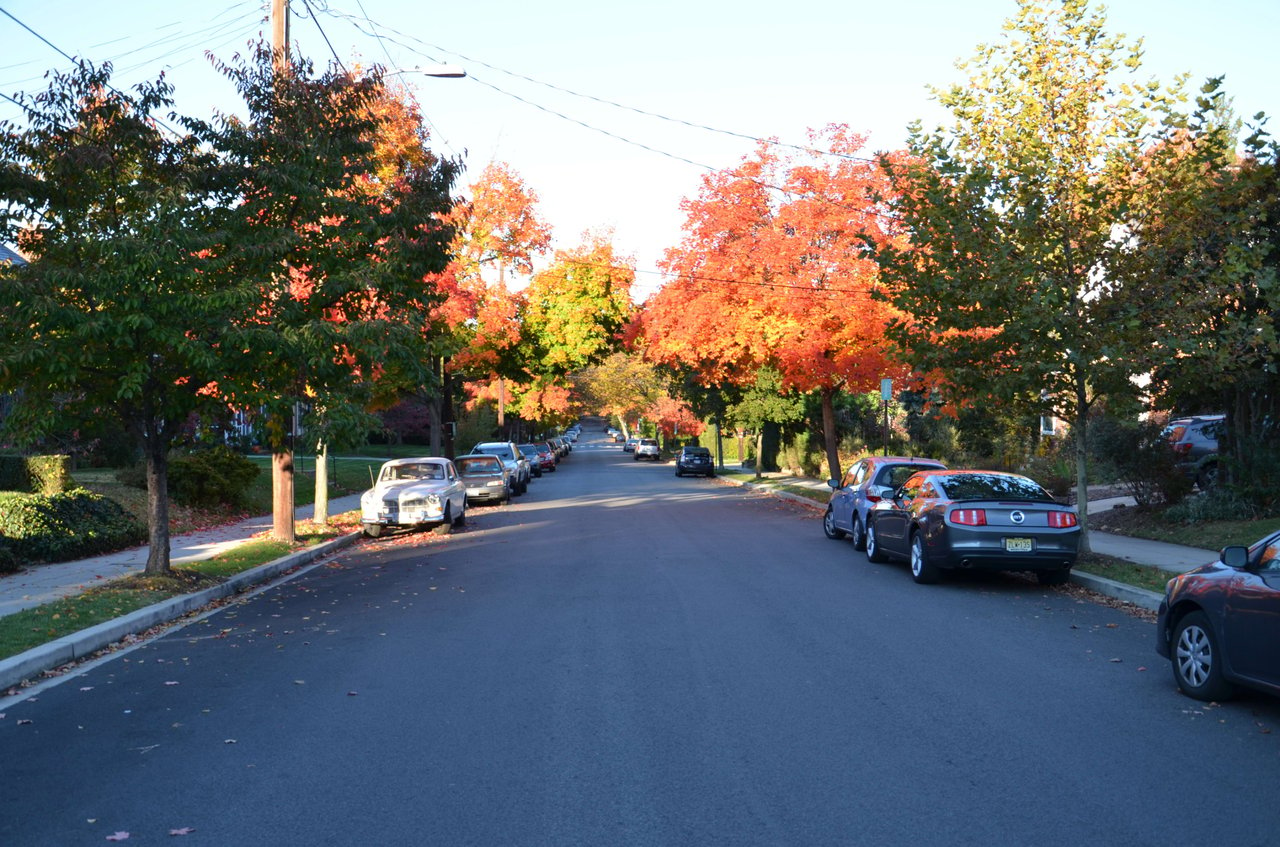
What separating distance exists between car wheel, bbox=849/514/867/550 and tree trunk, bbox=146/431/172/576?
10.1 meters

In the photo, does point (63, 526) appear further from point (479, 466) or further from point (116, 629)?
point (479, 466)

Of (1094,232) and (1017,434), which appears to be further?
(1017,434)

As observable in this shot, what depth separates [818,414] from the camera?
4450cm

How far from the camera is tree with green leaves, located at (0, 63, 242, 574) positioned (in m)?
11.5

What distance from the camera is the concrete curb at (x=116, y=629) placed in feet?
28.5

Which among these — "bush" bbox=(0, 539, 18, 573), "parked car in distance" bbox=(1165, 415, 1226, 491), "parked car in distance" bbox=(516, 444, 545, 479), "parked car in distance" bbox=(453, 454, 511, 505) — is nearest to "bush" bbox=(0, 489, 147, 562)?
"bush" bbox=(0, 539, 18, 573)

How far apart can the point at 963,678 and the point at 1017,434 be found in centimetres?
2495

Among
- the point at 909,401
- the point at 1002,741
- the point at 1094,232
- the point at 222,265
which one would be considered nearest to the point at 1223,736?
the point at 1002,741

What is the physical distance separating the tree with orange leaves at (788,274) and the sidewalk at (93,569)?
14.6 m

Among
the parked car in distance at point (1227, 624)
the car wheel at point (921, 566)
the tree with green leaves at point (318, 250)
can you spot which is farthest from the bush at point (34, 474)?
the parked car in distance at point (1227, 624)

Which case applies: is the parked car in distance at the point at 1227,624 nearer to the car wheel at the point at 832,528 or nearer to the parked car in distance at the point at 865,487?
the parked car in distance at the point at 865,487

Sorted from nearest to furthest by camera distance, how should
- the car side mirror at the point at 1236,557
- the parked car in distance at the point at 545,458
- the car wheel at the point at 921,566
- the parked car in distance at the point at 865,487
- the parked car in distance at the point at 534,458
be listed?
the car side mirror at the point at 1236,557
the car wheel at the point at 921,566
the parked car in distance at the point at 865,487
the parked car in distance at the point at 534,458
the parked car in distance at the point at 545,458

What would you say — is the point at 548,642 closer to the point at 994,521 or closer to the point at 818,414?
the point at 994,521

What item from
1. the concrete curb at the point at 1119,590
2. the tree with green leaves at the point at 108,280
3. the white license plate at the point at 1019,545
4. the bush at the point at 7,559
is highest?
the tree with green leaves at the point at 108,280
